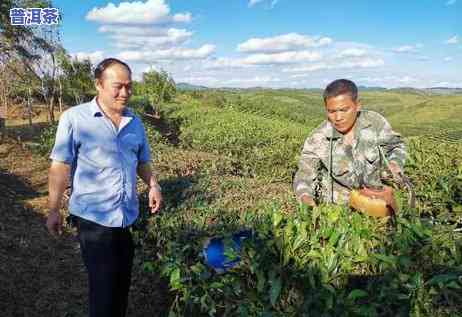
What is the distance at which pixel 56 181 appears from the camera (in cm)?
270

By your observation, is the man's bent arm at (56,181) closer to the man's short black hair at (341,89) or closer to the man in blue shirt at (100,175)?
the man in blue shirt at (100,175)

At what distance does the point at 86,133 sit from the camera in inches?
108

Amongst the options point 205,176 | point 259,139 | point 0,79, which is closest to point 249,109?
point 0,79

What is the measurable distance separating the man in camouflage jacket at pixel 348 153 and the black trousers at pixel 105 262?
4.16ft

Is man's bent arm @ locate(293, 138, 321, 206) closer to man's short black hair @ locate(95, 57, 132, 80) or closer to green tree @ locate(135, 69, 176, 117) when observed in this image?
man's short black hair @ locate(95, 57, 132, 80)

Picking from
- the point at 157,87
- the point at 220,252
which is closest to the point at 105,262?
the point at 220,252

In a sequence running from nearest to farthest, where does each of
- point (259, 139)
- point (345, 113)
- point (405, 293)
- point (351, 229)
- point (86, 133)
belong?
point (405, 293) → point (351, 229) → point (86, 133) → point (345, 113) → point (259, 139)

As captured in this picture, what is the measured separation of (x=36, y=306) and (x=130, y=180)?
2.26 metres

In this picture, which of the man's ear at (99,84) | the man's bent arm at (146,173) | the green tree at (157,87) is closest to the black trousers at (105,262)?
the man's bent arm at (146,173)

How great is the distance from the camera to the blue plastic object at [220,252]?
209 cm

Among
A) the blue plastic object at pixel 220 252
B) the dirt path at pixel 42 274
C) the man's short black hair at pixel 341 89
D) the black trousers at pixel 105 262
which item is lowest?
the dirt path at pixel 42 274

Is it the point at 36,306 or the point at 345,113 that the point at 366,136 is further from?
the point at 36,306

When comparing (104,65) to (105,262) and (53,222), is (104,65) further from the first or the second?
(105,262)

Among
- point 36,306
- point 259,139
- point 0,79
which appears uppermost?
point 0,79
